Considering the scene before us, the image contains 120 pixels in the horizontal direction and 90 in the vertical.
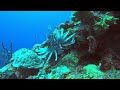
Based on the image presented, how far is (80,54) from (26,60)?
3.13ft

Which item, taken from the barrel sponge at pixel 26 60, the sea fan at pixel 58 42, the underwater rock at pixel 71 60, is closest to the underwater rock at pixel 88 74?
the underwater rock at pixel 71 60

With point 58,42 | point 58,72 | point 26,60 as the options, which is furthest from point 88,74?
point 26,60

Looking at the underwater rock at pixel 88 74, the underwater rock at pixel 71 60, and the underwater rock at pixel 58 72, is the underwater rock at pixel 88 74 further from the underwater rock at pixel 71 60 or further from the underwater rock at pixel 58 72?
the underwater rock at pixel 71 60

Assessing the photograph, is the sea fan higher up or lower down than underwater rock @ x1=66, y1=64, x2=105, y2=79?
higher up

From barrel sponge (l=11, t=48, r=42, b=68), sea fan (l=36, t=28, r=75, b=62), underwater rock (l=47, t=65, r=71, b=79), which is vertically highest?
sea fan (l=36, t=28, r=75, b=62)

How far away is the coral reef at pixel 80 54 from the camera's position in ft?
11.3

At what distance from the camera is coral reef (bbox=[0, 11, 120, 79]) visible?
11.3 ft

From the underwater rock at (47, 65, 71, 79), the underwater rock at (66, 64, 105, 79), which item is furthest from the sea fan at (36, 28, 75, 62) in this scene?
the underwater rock at (66, 64, 105, 79)

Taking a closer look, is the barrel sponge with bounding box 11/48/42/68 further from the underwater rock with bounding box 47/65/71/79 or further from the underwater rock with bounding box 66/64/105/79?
the underwater rock with bounding box 66/64/105/79
